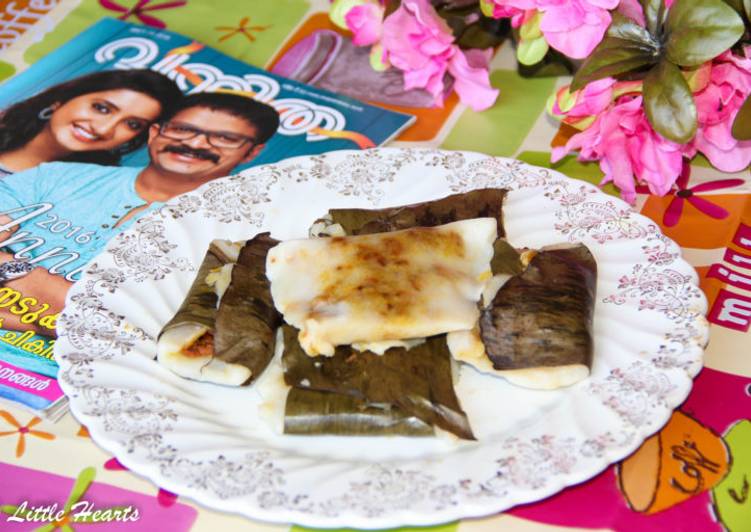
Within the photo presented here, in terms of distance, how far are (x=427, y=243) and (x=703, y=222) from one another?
0.46m

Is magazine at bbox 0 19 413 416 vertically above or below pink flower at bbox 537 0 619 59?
below

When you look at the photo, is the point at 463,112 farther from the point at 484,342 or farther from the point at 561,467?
the point at 561,467

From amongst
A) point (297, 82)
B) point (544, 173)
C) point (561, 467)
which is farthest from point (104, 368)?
point (297, 82)

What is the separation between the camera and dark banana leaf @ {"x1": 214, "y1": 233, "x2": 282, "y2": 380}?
101cm

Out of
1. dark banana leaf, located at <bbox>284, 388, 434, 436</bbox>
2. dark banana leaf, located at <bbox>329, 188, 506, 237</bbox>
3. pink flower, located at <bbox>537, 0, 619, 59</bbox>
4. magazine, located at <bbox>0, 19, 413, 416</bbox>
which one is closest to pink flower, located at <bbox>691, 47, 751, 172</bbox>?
pink flower, located at <bbox>537, 0, 619, 59</bbox>

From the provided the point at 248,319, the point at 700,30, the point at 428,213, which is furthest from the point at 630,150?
the point at 248,319

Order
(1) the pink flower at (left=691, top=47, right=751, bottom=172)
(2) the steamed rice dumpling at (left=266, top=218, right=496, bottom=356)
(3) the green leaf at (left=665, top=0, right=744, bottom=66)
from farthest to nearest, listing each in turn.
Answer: (1) the pink flower at (left=691, top=47, right=751, bottom=172)
(3) the green leaf at (left=665, top=0, right=744, bottom=66)
(2) the steamed rice dumpling at (left=266, top=218, right=496, bottom=356)

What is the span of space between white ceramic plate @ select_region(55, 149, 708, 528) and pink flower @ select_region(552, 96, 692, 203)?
86 millimetres

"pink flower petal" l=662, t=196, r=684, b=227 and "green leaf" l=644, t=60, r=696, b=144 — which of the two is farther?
"pink flower petal" l=662, t=196, r=684, b=227

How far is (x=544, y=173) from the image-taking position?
125cm

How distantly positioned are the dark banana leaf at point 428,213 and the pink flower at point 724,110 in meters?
0.31

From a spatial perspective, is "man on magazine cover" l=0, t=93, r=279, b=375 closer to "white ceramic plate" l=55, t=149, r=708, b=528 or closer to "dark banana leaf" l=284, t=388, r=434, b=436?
"white ceramic plate" l=55, t=149, r=708, b=528

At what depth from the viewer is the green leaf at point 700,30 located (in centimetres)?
111

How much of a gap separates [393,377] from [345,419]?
2.6 inches
